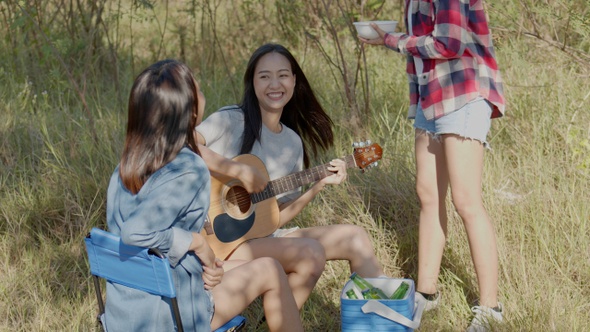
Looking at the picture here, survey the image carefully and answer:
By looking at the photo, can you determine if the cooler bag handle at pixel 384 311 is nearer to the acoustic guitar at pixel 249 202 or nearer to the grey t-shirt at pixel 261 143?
the acoustic guitar at pixel 249 202

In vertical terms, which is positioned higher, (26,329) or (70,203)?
(70,203)

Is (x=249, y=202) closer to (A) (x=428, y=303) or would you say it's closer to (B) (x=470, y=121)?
(A) (x=428, y=303)

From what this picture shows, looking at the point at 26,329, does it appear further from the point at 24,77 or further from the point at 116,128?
the point at 24,77

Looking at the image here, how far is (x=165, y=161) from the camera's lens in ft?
8.48

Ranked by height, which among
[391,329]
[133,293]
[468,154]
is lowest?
[391,329]

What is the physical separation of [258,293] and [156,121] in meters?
0.72

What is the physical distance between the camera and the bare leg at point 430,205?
3.45m

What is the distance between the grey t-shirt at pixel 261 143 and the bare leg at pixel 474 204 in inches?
26.7

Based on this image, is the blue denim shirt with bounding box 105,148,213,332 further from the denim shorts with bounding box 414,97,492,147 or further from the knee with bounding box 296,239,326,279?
the denim shorts with bounding box 414,97,492,147

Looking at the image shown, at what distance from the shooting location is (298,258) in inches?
130

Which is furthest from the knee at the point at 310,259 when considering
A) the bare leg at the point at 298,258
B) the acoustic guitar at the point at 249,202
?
the acoustic guitar at the point at 249,202

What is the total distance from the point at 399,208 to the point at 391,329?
128 centimetres

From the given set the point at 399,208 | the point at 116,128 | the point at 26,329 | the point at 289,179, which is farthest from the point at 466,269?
the point at 116,128

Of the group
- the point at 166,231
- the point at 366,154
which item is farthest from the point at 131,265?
the point at 366,154
